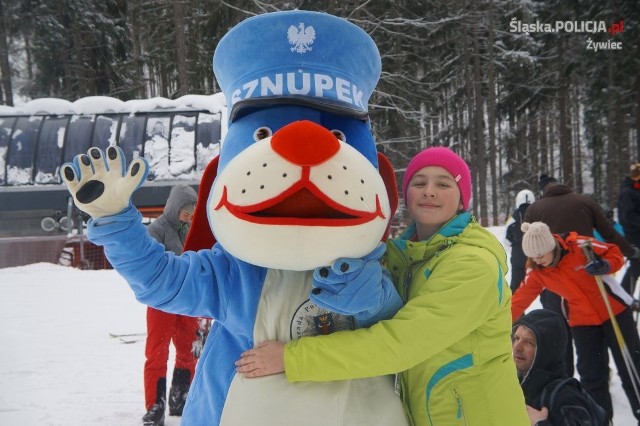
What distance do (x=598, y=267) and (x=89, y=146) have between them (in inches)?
360

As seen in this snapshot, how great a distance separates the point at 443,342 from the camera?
1.52 meters

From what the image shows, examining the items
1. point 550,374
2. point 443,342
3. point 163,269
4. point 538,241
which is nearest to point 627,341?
point 538,241

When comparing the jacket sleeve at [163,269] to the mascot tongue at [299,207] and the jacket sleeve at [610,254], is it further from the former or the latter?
the jacket sleeve at [610,254]

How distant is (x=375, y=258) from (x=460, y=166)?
2.36 ft

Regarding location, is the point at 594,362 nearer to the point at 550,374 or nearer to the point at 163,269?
the point at 550,374

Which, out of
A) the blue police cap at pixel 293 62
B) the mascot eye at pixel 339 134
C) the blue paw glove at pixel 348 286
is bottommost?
the blue paw glove at pixel 348 286

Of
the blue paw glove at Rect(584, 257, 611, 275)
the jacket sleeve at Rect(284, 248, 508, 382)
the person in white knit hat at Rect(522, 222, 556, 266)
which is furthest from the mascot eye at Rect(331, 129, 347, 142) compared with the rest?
the blue paw glove at Rect(584, 257, 611, 275)

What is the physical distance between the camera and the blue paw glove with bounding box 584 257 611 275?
333 centimetres

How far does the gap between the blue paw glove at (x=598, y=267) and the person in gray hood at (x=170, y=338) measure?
268 cm

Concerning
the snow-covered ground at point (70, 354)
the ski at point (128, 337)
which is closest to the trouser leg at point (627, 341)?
the snow-covered ground at point (70, 354)

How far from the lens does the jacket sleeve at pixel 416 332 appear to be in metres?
1.39

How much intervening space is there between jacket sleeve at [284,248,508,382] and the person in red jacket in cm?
198

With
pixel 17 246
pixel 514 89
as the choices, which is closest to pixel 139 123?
pixel 17 246

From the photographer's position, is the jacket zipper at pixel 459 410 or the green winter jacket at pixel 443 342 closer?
the green winter jacket at pixel 443 342
